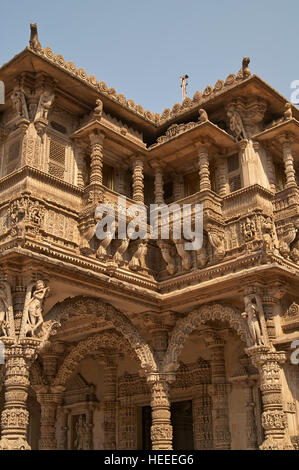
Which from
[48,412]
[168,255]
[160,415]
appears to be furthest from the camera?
[48,412]

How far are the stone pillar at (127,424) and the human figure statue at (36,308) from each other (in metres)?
6.43

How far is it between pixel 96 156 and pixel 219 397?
7110 millimetres

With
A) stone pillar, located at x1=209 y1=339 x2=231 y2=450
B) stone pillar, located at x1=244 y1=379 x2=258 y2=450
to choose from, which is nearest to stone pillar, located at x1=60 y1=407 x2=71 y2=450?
stone pillar, located at x1=209 y1=339 x2=231 y2=450

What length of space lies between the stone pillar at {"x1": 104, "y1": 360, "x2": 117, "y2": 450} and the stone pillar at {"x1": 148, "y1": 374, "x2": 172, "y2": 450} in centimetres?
337

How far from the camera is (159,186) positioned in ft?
52.2

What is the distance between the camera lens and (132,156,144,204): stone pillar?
49.7 ft

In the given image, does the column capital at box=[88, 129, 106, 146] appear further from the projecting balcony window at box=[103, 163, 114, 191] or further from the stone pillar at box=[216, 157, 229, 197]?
the stone pillar at box=[216, 157, 229, 197]

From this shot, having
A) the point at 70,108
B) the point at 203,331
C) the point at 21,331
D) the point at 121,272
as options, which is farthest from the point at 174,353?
the point at 70,108

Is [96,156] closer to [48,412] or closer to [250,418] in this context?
[48,412]

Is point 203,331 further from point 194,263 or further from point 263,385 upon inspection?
point 263,385

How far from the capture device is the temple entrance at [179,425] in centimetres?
1708

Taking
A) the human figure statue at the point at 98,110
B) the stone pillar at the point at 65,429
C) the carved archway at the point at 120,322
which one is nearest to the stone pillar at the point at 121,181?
the human figure statue at the point at 98,110

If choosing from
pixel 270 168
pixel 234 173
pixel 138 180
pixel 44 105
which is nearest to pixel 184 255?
pixel 138 180

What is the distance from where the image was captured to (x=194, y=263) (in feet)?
47.6
